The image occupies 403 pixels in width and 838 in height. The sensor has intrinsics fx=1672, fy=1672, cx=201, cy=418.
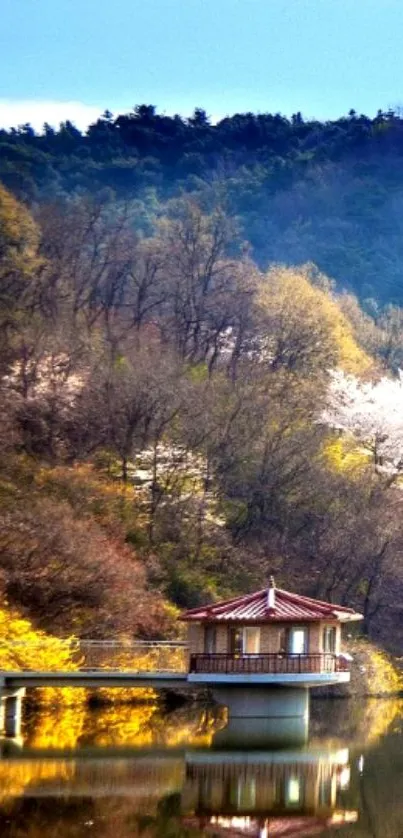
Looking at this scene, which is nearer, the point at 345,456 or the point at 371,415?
the point at 345,456

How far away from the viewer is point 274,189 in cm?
18012

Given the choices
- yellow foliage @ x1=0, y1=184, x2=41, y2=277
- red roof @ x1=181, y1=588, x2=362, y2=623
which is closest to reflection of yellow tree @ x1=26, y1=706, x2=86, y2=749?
red roof @ x1=181, y1=588, x2=362, y2=623

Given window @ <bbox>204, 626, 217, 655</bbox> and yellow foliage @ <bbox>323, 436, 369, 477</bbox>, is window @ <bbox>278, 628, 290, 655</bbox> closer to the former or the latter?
window @ <bbox>204, 626, 217, 655</bbox>

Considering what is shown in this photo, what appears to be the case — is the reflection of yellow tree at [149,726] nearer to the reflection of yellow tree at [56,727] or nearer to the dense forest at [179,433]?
the reflection of yellow tree at [56,727]

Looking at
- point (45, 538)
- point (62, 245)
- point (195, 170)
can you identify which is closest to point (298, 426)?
point (62, 245)

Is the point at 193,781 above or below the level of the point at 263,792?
above

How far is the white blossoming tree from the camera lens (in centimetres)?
8562

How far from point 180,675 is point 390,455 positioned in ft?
119

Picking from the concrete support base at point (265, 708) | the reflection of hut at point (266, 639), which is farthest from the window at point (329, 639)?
A: the concrete support base at point (265, 708)

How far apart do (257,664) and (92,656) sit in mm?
5516

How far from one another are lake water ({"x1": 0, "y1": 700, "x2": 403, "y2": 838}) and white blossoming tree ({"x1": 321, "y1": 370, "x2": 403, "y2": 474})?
35.2 meters

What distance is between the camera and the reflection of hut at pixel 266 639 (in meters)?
51.6

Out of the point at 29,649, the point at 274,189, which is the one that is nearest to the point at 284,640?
the point at 29,649

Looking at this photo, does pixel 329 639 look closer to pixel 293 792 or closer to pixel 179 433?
pixel 293 792
